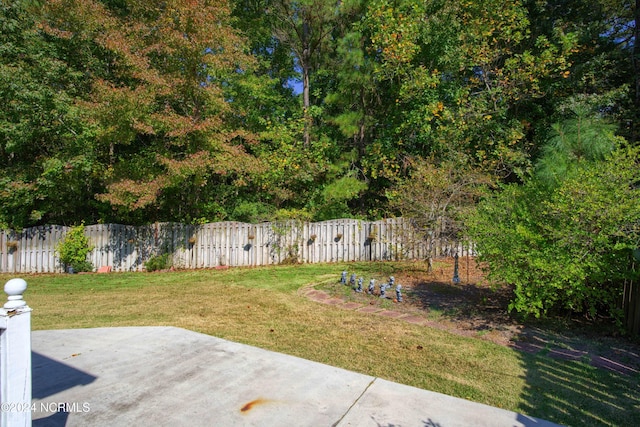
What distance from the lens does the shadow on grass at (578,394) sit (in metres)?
2.98

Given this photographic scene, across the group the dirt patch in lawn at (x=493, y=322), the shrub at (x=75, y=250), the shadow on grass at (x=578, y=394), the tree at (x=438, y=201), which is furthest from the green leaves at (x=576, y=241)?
the shrub at (x=75, y=250)

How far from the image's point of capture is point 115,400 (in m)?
3.09

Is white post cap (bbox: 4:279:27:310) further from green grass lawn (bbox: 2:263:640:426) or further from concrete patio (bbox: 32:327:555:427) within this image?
green grass lawn (bbox: 2:263:640:426)

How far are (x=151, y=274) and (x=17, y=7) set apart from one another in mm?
8773

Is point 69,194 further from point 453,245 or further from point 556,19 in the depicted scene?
point 556,19

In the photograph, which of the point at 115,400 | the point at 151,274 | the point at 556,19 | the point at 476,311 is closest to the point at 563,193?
the point at 476,311

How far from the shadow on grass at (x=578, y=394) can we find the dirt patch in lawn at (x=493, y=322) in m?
0.30

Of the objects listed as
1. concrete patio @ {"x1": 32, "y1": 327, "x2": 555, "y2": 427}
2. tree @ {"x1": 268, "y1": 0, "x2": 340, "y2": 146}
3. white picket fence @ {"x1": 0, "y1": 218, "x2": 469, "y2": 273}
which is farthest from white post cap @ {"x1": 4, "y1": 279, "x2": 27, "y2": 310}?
tree @ {"x1": 268, "y1": 0, "x2": 340, "y2": 146}

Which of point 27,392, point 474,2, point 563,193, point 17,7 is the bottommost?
point 27,392

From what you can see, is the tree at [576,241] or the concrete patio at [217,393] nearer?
the concrete patio at [217,393]

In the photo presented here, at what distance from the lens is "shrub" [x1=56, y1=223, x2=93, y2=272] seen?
10.6 metres

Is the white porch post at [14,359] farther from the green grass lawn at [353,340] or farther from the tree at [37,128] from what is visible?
the tree at [37,128]

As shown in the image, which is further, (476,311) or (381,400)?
(476,311)

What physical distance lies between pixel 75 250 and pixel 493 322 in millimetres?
10451
